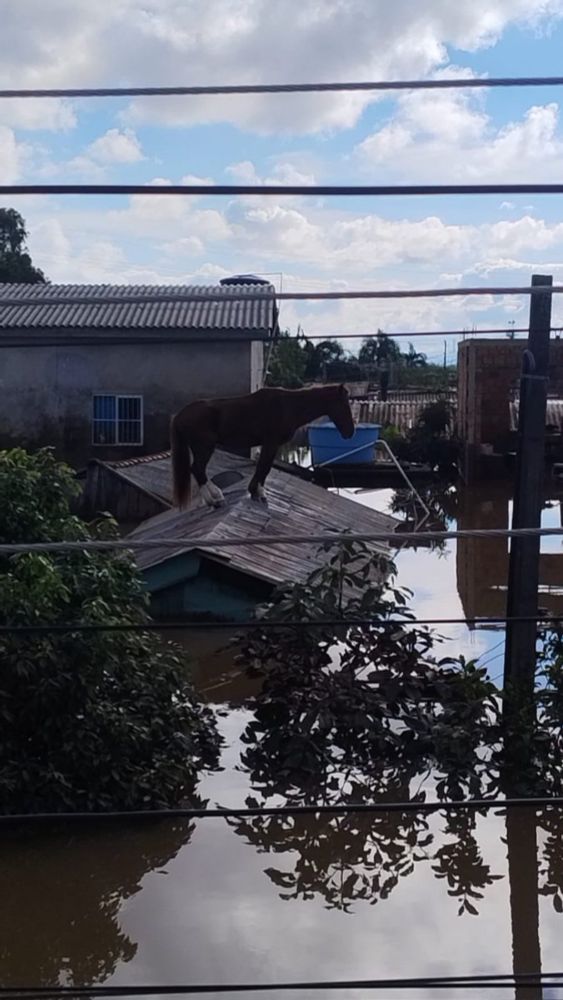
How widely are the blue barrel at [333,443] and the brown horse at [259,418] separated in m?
11.7

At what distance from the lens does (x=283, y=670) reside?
5992 millimetres

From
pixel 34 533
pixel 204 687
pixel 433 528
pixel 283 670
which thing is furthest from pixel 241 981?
pixel 433 528

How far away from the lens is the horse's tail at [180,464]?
7.98 meters

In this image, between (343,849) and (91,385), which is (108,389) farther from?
(343,849)

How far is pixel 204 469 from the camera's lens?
9422 millimetres

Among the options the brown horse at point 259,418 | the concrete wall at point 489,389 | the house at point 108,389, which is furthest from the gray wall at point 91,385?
the brown horse at point 259,418

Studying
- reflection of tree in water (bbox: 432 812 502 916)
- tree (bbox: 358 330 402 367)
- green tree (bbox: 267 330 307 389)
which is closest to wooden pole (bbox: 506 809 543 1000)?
reflection of tree in water (bbox: 432 812 502 916)

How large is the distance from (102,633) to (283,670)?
113 cm

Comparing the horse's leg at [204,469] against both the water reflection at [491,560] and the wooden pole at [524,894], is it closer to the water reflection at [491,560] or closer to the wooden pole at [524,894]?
the water reflection at [491,560]

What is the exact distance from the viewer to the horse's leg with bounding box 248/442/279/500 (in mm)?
7711

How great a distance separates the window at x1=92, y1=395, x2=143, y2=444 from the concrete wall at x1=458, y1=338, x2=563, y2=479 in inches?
239

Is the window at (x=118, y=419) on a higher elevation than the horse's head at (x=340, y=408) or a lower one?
lower

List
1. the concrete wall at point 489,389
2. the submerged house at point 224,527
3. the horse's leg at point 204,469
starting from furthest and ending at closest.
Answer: the concrete wall at point 489,389, the submerged house at point 224,527, the horse's leg at point 204,469

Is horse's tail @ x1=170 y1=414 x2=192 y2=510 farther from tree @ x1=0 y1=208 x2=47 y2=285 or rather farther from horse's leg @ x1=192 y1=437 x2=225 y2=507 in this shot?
tree @ x1=0 y1=208 x2=47 y2=285
